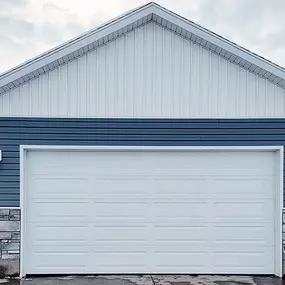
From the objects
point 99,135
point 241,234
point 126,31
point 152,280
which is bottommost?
point 152,280

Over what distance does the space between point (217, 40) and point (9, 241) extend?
504 centimetres

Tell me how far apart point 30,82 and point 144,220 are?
10.5ft

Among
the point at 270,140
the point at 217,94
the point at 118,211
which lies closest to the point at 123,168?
the point at 118,211

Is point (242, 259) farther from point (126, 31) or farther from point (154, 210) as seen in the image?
point (126, 31)

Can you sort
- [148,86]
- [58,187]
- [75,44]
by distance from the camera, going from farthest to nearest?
[58,187] → [148,86] → [75,44]

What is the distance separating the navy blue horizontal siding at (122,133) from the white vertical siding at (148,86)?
14 cm

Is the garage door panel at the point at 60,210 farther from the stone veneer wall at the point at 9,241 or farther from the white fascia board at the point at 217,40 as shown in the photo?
the white fascia board at the point at 217,40

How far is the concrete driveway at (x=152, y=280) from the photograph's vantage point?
22.1ft

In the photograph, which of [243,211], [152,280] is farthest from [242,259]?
[152,280]

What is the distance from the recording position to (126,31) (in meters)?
7.05

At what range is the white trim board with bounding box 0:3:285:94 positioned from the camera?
268 inches

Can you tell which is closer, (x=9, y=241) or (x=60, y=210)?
(x=9, y=241)

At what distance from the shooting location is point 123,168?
24.0ft

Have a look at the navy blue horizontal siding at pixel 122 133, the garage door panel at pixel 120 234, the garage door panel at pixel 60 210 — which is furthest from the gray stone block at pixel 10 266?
the garage door panel at pixel 120 234
